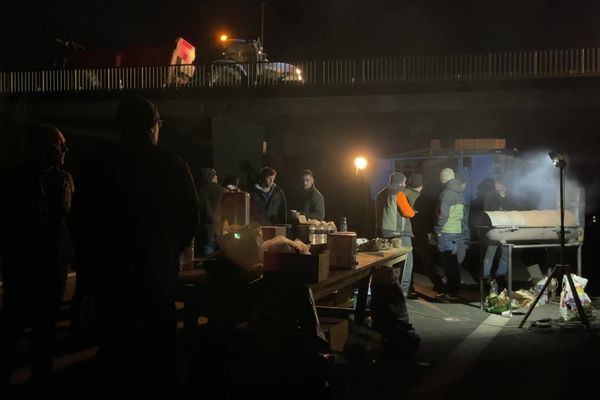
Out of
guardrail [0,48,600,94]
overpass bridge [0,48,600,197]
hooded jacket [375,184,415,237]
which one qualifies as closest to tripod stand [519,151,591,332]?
hooded jacket [375,184,415,237]

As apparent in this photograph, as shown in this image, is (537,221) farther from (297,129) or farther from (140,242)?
(297,129)

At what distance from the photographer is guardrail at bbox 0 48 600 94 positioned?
16766mm

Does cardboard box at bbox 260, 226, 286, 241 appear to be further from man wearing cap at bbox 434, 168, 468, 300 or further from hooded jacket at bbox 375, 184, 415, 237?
man wearing cap at bbox 434, 168, 468, 300

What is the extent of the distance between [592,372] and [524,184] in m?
7.80

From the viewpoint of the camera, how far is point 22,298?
3924 millimetres

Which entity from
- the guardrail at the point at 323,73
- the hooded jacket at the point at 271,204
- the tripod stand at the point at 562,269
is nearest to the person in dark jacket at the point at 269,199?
the hooded jacket at the point at 271,204

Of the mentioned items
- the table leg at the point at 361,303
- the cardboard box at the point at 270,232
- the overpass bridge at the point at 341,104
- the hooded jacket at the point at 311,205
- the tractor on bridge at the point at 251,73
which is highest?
the tractor on bridge at the point at 251,73

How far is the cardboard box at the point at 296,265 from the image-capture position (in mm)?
3801

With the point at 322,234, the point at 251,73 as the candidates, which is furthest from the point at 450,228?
the point at 251,73

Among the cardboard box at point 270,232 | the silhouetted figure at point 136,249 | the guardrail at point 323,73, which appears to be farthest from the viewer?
the guardrail at point 323,73

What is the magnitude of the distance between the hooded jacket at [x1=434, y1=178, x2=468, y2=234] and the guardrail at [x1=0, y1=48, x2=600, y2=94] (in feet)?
27.4

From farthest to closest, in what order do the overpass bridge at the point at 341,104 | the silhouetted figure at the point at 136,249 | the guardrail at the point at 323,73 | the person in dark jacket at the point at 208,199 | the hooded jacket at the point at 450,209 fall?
1. the guardrail at the point at 323,73
2. the overpass bridge at the point at 341,104
3. the hooded jacket at the point at 450,209
4. the person in dark jacket at the point at 208,199
5. the silhouetted figure at the point at 136,249

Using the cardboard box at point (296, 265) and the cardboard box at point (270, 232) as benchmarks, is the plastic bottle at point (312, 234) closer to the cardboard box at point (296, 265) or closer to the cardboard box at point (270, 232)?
the cardboard box at point (270, 232)

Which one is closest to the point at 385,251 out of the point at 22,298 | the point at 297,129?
the point at 22,298
